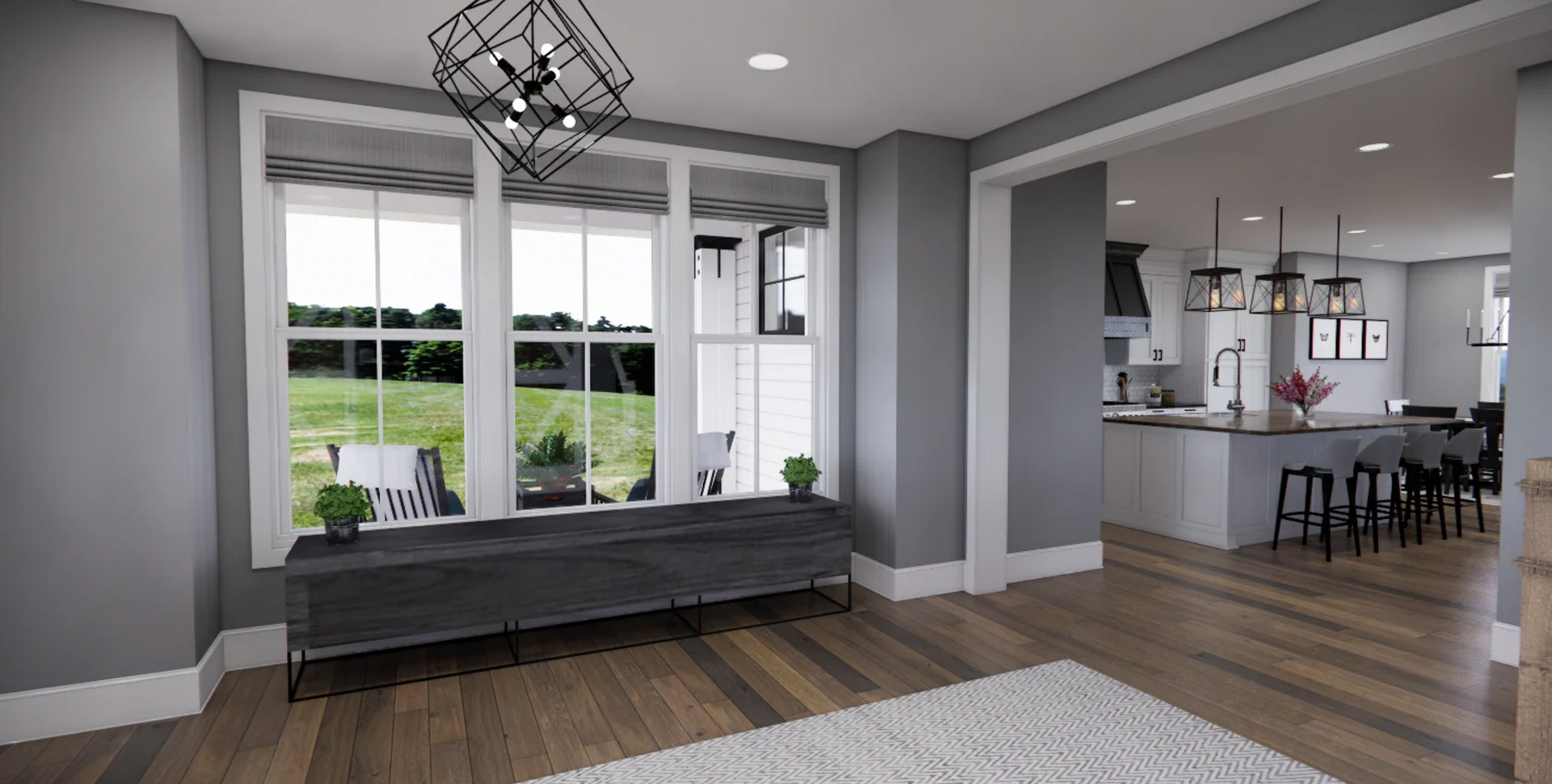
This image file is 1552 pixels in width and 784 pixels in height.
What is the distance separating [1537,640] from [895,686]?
2.06m

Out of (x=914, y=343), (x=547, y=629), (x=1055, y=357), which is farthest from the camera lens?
(x=1055, y=357)

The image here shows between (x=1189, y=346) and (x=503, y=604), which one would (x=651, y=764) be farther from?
(x=1189, y=346)

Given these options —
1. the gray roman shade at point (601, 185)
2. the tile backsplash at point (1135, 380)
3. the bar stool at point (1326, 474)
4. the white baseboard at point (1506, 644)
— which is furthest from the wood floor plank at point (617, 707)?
the tile backsplash at point (1135, 380)

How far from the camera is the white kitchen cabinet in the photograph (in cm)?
898

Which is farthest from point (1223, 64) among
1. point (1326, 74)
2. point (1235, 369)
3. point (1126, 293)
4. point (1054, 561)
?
point (1235, 369)

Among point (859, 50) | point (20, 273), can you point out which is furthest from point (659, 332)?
point (20, 273)

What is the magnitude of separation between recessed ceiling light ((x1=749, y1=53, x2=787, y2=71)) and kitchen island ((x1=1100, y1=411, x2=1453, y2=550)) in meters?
4.08

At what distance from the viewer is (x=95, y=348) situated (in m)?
2.94

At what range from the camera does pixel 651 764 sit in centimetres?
273

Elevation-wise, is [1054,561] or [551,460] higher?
[551,460]

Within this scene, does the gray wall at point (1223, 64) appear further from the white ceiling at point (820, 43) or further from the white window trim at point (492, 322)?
the white window trim at point (492, 322)

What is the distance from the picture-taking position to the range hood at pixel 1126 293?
821cm

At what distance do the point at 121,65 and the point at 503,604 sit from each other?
8.15 ft

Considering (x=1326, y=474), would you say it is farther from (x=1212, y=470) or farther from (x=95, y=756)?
(x=95, y=756)
